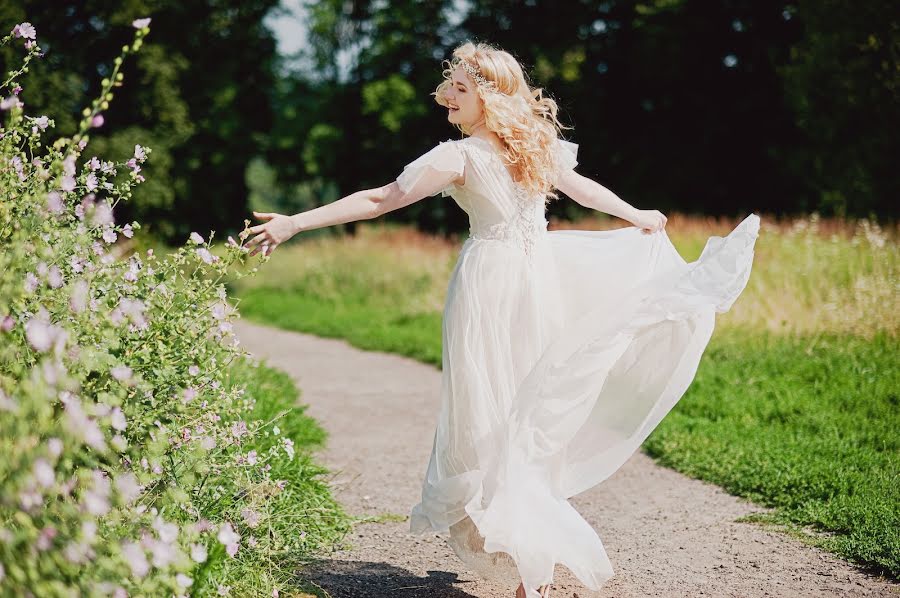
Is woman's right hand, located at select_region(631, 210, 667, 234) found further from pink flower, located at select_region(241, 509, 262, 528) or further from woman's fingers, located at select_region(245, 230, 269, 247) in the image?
pink flower, located at select_region(241, 509, 262, 528)

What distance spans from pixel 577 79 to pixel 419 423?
2360 centimetres

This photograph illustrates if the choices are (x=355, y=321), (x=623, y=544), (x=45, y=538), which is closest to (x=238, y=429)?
(x=45, y=538)

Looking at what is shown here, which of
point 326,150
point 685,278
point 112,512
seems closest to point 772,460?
point 685,278

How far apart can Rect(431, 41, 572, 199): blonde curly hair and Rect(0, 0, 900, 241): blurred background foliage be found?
37.8ft

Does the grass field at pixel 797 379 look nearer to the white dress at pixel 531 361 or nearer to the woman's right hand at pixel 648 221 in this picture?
the white dress at pixel 531 361

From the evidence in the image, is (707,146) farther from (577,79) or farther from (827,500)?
(827,500)

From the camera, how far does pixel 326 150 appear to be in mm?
33531

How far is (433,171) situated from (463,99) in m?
0.36

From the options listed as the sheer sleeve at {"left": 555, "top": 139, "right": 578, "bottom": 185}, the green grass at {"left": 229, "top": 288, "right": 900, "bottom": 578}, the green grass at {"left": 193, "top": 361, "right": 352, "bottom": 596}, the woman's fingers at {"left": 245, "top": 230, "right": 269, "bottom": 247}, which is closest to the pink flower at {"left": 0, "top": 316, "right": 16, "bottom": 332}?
the green grass at {"left": 193, "top": 361, "right": 352, "bottom": 596}

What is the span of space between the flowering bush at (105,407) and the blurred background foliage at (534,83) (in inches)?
505

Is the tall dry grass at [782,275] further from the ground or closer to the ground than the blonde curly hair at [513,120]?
closer to the ground

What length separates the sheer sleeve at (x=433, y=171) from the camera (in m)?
3.46

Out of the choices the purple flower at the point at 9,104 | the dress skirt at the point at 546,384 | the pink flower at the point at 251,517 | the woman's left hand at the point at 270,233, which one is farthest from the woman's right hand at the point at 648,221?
the purple flower at the point at 9,104

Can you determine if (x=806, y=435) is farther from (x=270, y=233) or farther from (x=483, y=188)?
(x=270, y=233)
